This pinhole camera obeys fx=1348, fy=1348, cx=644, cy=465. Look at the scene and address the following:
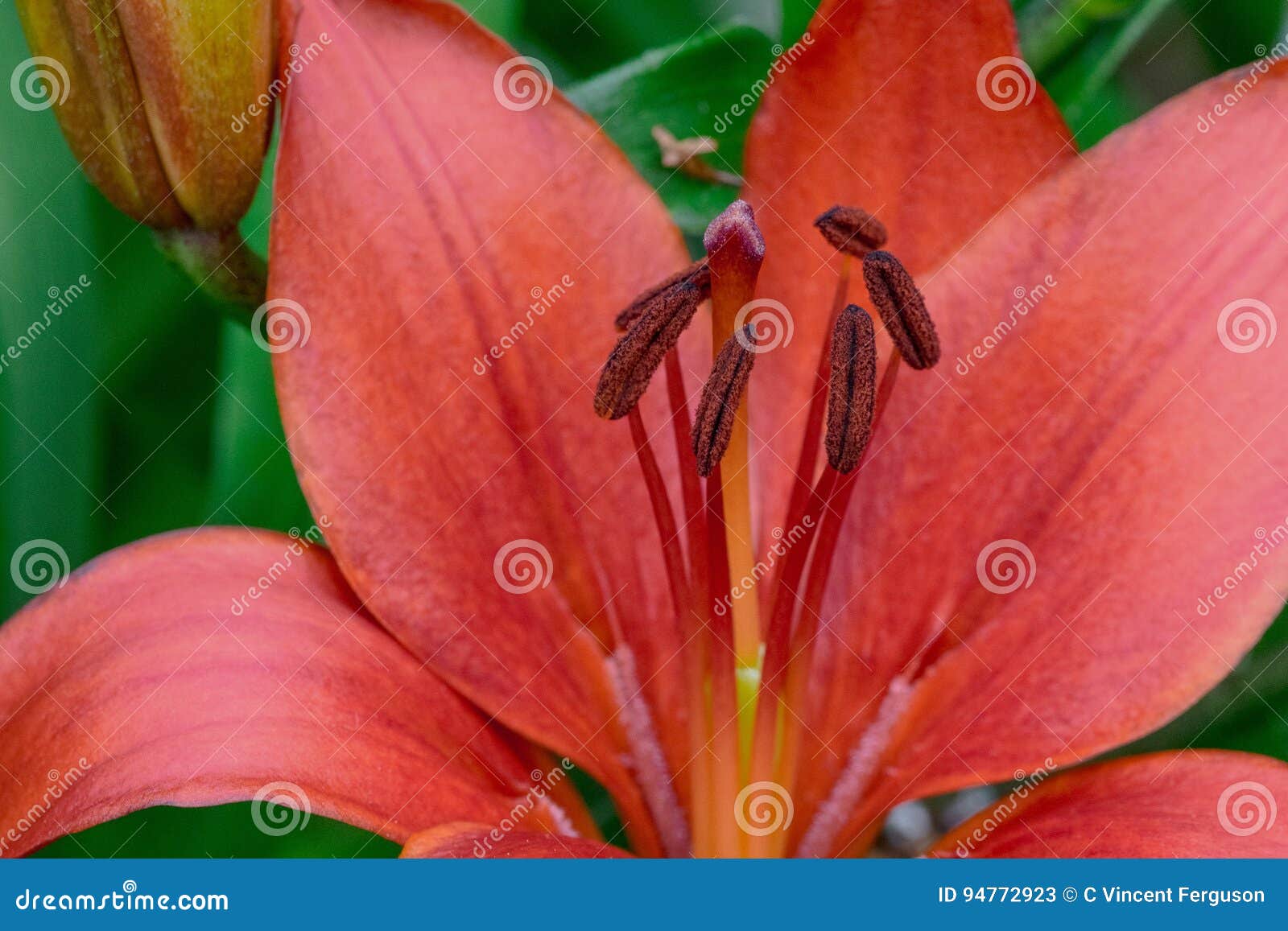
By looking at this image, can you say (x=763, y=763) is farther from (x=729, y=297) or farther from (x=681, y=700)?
(x=729, y=297)

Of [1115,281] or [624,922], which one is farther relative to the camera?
[1115,281]

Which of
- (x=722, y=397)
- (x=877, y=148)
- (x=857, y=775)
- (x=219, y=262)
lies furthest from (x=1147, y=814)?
(x=219, y=262)

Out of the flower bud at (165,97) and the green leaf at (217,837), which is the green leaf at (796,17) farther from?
the green leaf at (217,837)

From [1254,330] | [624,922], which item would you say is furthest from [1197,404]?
[624,922]

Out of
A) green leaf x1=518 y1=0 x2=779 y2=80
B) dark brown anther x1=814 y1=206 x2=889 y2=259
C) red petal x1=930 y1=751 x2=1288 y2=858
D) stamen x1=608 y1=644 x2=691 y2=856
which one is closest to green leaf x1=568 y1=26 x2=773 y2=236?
green leaf x1=518 y1=0 x2=779 y2=80

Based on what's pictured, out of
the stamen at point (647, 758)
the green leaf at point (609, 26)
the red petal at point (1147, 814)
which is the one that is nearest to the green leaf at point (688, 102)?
the green leaf at point (609, 26)
